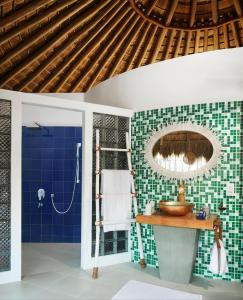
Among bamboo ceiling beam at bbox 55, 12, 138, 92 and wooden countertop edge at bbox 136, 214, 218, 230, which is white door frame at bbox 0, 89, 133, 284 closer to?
wooden countertop edge at bbox 136, 214, 218, 230

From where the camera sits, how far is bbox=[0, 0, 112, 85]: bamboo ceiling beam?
4.00 m

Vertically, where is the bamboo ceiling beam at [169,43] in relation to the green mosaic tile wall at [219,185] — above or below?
above

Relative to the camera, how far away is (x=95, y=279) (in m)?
3.99

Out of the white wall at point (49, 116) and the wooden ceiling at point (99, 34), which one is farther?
the white wall at point (49, 116)

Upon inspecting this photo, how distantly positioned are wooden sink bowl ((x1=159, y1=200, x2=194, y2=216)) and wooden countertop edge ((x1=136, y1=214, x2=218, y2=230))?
67mm

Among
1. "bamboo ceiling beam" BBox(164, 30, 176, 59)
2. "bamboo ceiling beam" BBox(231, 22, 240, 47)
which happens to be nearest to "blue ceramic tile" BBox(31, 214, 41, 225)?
"bamboo ceiling beam" BBox(164, 30, 176, 59)

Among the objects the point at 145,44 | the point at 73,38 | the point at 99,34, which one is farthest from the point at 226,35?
the point at 73,38

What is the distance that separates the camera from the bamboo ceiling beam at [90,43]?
407 cm

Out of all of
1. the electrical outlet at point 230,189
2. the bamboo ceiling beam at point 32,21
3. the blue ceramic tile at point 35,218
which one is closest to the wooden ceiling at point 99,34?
the bamboo ceiling beam at point 32,21

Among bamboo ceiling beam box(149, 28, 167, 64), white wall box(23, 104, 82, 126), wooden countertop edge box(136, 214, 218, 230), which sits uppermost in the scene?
bamboo ceiling beam box(149, 28, 167, 64)

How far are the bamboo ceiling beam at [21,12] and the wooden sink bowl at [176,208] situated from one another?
8.83 feet

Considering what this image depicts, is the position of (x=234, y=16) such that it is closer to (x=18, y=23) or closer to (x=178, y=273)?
(x=18, y=23)

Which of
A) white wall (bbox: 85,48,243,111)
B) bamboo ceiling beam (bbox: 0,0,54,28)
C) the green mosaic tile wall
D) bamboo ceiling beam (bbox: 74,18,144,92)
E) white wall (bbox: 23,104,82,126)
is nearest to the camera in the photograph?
bamboo ceiling beam (bbox: 0,0,54,28)

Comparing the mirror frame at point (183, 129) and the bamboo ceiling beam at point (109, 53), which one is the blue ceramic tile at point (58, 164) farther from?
the mirror frame at point (183, 129)
